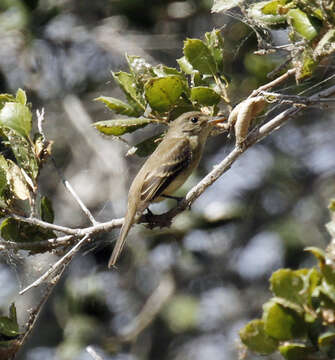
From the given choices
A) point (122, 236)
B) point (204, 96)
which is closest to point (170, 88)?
point (204, 96)

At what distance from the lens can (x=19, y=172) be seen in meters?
3.58

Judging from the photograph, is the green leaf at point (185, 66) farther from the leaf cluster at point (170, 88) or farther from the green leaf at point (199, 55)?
the green leaf at point (199, 55)

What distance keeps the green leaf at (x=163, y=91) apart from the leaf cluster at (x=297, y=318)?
4.40 ft

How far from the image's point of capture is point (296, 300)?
2.40 metres

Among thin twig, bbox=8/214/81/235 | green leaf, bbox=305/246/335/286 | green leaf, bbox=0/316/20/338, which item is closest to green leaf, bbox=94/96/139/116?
thin twig, bbox=8/214/81/235

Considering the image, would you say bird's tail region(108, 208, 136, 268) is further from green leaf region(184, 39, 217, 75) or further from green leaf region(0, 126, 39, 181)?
green leaf region(184, 39, 217, 75)

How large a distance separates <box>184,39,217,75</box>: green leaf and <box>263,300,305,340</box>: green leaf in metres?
1.45

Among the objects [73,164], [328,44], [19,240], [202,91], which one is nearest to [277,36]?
[202,91]

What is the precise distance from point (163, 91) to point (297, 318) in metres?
1.47

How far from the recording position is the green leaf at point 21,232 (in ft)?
11.6

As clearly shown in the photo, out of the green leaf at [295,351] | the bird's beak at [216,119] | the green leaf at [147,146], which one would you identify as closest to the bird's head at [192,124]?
the bird's beak at [216,119]

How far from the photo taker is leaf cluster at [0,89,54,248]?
3.53 metres

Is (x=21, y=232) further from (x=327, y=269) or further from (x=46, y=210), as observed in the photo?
(x=327, y=269)

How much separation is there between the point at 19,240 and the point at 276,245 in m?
3.45
